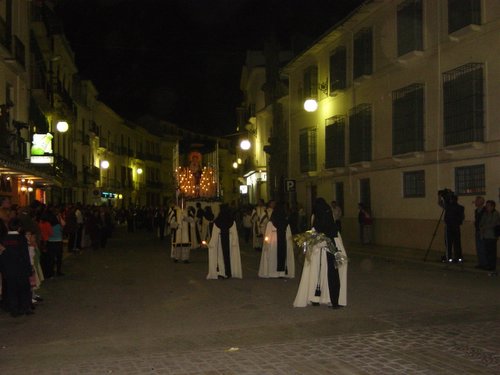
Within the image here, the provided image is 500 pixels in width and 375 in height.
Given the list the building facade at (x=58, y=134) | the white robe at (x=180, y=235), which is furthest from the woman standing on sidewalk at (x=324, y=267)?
the building facade at (x=58, y=134)

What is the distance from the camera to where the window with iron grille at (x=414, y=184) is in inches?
863

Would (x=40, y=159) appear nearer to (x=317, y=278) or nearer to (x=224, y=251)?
(x=224, y=251)

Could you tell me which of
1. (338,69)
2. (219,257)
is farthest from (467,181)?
(338,69)

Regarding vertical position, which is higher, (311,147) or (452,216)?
(311,147)

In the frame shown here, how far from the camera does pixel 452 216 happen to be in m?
16.4

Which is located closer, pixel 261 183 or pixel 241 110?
pixel 261 183

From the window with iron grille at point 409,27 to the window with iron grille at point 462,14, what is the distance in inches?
70.7

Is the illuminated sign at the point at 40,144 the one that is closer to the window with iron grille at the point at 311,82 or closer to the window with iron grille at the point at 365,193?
the window with iron grille at the point at 365,193

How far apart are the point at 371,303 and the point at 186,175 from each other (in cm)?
2488

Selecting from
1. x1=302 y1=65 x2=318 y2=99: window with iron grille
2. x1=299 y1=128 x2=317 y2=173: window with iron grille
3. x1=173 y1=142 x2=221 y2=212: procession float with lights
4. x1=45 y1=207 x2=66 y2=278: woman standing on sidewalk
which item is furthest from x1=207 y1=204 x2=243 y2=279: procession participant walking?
x1=302 y1=65 x2=318 y2=99: window with iron grille

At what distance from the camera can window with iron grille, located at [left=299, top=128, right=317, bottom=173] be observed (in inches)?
1256

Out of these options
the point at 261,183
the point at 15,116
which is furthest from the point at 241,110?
the point at 15,116

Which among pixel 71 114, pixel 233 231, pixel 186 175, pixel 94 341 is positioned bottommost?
pixel 94 341

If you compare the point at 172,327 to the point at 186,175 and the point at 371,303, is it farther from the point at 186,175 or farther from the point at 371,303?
the point at 186,175
